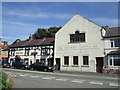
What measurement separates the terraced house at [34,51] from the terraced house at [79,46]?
277 centimetres

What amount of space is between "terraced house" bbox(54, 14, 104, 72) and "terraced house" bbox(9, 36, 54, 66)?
277 centimetres

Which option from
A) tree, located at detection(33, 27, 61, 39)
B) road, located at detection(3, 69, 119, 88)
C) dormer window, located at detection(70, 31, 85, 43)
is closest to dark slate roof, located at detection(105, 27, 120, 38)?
dormer window, located at detection(70, 31, 85, 43)

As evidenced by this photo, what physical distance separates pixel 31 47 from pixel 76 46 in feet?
40.3

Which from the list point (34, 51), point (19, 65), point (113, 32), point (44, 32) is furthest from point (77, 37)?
point (44, 32)

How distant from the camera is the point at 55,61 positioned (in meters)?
31.5

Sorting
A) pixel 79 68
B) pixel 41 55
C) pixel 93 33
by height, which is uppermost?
pixel 93 33

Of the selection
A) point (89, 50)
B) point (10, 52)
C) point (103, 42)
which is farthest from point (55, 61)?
point (10, 52)

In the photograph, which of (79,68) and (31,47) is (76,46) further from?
(31,47)

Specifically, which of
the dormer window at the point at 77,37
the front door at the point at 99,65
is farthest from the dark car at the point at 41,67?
the front door at the point at 99,65

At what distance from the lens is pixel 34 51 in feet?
120

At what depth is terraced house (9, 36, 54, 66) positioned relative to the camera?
111 feet

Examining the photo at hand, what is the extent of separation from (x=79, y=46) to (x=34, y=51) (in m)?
11.8

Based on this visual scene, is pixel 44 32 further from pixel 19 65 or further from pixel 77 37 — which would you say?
pixel 77 37

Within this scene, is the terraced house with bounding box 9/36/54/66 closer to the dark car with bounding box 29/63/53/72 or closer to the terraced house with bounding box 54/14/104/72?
the terraced house with bounding box 54/14/104/72
